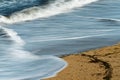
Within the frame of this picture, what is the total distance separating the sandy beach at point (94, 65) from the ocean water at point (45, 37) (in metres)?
0.20

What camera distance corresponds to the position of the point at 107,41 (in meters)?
7.85

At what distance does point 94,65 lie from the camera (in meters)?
6.16

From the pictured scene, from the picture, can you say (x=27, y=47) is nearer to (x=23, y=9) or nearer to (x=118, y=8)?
(x=118, y=8)

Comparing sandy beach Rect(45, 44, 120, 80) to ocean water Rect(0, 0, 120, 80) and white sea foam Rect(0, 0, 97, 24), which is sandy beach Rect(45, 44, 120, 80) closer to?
ocean water Rect(0, 0, 120, 80)

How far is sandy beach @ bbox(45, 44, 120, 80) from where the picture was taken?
5617mm

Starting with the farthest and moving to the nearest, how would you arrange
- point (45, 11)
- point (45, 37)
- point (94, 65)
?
point (45, 11) < point (45, 37) < point (94, 65)

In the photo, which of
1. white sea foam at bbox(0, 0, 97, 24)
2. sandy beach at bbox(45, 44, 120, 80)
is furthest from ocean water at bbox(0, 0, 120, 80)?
sandy beach at bbox(45, 44, 120, 80)

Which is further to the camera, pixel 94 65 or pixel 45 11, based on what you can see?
pixel 45 11

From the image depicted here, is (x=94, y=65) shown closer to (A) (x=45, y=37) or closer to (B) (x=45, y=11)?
(A) (x=45, y=37)

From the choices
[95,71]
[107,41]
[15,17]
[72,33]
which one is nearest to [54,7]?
[15,17]

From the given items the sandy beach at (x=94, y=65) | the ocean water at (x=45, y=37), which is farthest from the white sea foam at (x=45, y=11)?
the sandy beach at (x=94, y=65)

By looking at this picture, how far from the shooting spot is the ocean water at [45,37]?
6.25 meters

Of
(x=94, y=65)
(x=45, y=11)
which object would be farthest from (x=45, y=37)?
(x=45, y=11)

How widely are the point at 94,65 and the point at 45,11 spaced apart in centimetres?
750
